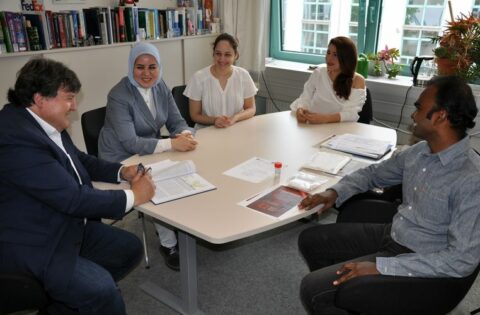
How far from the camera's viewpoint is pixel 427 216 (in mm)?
1465

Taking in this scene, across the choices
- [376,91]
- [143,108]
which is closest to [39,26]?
[143,108]

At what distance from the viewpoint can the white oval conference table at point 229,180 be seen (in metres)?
1.47

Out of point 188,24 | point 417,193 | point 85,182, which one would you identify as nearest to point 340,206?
point 417,193

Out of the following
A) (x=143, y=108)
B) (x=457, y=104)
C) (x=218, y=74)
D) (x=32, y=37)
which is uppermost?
(x=32, y=37)

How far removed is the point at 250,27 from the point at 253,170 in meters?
2.73

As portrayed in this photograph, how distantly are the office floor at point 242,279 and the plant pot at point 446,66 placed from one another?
143 centimetres

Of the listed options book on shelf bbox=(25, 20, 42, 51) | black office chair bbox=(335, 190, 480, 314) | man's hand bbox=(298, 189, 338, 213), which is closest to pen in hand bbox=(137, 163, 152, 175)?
man's hand bbox=(298, 189, 338, 213)

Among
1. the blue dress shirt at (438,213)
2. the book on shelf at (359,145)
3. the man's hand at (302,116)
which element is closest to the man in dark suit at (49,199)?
the blue dress shirt at (438,213)

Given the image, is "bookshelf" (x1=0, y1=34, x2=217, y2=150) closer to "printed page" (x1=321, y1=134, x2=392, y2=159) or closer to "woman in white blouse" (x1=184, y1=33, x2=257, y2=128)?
"woman in white blouse" (x1=184, y1=33, x2=257, y2=128)

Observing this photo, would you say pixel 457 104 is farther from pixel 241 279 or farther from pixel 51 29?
pixel 51 29

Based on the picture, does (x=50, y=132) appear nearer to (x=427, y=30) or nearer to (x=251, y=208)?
(x=251, y=208)

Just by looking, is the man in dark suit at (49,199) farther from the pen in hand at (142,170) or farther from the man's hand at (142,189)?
the pen in hand at (142,170)

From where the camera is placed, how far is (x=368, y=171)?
183 cm

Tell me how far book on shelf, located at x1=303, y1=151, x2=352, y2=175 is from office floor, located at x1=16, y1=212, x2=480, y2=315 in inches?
28.9
